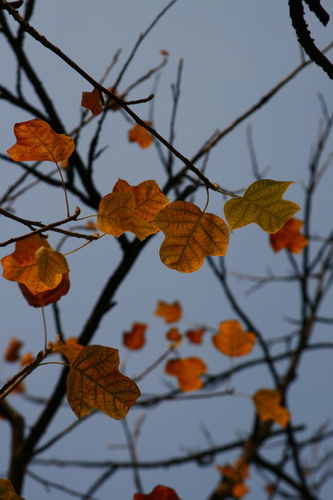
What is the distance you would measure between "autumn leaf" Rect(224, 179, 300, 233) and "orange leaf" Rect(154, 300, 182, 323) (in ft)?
6.71

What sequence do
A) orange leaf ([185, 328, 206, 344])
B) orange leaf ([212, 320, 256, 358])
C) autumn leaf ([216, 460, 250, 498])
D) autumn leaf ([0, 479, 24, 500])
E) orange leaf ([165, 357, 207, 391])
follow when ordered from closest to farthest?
autumn leaf ([0, 479, 24, 500]), orange leaf ([212, 320, 256, 358]), orange leaf ([165, 357, 207, 391]), autumn leaf ([216, 460, 250, 498]), orange leaf ([185, 328, 206, 344])

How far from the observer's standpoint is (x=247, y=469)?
2559 millimetres

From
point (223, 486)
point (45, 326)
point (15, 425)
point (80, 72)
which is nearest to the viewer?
point (80, 72)

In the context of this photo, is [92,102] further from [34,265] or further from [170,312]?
[170,312]

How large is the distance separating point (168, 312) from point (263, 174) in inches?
40.7

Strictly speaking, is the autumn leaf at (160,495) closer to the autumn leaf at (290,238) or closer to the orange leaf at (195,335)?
the autumn leaf at (290,238)

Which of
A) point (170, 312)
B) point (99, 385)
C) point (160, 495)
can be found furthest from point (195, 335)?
point (99, 385)

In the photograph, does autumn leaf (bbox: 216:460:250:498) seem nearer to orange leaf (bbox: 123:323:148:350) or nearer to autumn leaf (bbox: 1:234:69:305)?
orange leaf (bbox: 123:323:148:350)

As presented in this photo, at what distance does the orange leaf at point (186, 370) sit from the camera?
193cm

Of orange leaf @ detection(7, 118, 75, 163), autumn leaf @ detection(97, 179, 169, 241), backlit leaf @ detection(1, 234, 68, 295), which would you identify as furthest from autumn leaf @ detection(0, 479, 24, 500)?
orange leaf @ detection(7, 118, 75, 163)

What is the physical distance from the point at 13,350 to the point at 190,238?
97.8 inches

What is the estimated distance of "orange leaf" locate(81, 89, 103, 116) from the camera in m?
0.69

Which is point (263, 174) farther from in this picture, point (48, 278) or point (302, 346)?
point (48, 278)

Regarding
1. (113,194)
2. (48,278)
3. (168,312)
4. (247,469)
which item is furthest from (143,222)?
(247,469)
